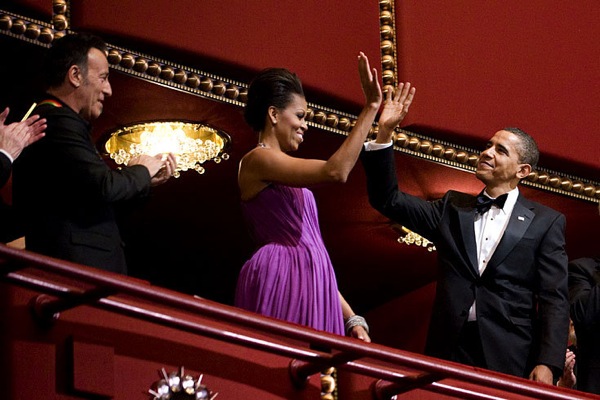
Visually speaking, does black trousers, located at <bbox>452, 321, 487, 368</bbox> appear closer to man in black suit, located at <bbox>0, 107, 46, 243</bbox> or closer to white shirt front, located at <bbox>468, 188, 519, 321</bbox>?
white shirt front, located at <bbox>468, 188, 519, 321</bbox>

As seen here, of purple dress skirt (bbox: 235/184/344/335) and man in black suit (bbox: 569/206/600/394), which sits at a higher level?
purple dress skirt (bbox: 235/184/344/335)

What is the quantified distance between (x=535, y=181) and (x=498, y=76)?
0.50m

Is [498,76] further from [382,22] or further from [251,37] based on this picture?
[251,37]

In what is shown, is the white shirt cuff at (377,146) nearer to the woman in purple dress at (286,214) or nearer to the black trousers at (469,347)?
the woman in purple dress at (286,214)

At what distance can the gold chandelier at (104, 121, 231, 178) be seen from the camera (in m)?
5.46

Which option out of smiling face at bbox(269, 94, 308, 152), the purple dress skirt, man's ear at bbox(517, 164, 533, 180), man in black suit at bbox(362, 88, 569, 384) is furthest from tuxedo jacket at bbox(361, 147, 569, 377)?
the purple dress skirt

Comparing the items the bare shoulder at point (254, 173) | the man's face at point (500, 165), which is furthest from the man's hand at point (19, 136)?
the man's face at point (500, 165)

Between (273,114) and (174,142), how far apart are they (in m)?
1.33

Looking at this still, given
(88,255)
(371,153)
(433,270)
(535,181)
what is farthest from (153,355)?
(433,270)

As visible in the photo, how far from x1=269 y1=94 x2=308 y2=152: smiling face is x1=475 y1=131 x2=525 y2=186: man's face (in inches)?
39.1

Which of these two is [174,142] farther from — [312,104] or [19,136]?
[19,136]

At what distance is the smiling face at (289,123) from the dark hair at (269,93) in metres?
0.02

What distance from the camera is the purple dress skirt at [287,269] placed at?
4062 millimetres

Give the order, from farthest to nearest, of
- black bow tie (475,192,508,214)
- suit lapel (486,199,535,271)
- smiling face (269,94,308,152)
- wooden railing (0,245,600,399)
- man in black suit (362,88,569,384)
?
black bow tie (475,192,508,214) < suit lapel (486,199,535,271) < man in black suit (362,88,569,384) < smiling face (269,94,308,152) < wooden railing (0,245,600,399)
